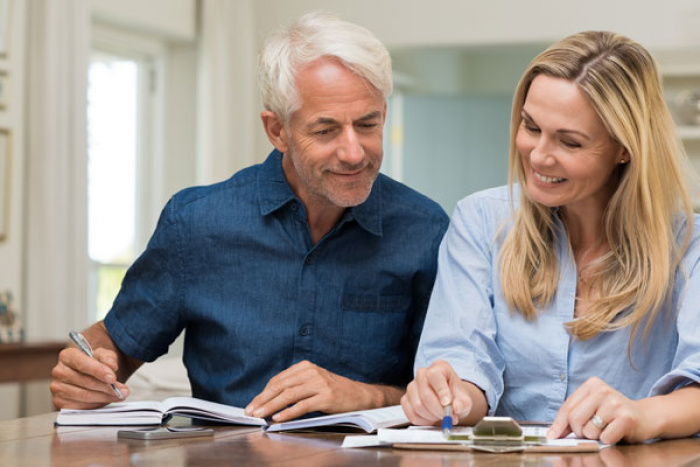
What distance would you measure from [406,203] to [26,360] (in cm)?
219

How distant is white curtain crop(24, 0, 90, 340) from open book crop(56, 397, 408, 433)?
115 inches

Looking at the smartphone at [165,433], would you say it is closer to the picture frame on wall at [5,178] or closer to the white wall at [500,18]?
the picture frame on wall at [5,178]

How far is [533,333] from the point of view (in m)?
1.83

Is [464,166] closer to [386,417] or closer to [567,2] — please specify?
[567,2]

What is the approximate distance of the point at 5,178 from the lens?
172 inches

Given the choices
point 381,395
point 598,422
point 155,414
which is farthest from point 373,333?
point 598,422

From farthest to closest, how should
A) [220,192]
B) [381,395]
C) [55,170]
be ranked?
1. [55,170]
2. [220,192]
3. [381,395]

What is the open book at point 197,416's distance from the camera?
1593 mm

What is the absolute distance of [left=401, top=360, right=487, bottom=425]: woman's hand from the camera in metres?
1.59

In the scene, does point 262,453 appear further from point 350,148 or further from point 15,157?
point 15,157

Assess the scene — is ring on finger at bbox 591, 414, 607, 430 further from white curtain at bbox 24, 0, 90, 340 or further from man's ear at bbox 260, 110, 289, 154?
white curtain at bbox 24, 0, 90, 340

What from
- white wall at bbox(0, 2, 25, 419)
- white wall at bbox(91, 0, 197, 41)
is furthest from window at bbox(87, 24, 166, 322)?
white wall at bbox(0, 2, 25, 419)

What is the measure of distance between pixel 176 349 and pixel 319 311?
3.93 metres

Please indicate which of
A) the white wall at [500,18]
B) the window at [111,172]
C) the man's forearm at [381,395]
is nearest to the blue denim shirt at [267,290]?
the man's forearm at [381,395]
